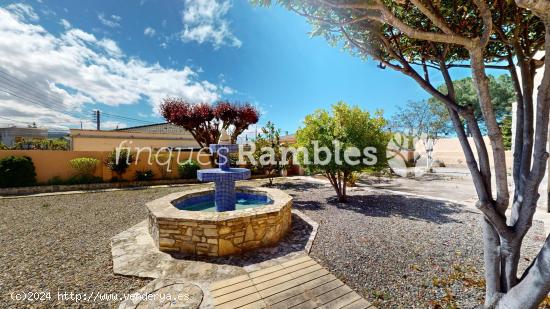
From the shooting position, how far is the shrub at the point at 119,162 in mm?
13070

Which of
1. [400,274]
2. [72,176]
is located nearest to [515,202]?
[400,274]

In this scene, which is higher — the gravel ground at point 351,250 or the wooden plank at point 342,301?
the gravel ground at point 351,250

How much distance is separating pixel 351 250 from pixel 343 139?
4.35m

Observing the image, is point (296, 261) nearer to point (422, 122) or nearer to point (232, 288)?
point (232, 288)

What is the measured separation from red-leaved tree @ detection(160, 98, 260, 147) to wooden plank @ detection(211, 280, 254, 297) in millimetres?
11403

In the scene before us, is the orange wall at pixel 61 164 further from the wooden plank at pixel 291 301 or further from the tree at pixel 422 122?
the tree at pixel 422 122

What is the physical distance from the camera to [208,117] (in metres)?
13.8

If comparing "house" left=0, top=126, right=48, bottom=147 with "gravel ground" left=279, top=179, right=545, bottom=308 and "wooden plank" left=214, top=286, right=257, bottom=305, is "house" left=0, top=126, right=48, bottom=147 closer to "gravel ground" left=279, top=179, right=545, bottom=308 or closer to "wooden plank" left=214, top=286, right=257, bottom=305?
"wooden plank" left=214, top=286, right=257, bottom=305

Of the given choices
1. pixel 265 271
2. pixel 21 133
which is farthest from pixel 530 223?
pixel 21 133

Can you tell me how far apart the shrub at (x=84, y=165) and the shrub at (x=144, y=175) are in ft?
7.36

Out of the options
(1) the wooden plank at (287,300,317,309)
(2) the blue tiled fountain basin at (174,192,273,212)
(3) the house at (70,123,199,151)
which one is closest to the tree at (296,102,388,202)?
(2) the blue tiled fountain basin at (174,192,273,212)

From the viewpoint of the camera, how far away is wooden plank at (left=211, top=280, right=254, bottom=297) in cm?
320

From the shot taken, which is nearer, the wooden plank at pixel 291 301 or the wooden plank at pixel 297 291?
the wooden plank at pixel 291 301

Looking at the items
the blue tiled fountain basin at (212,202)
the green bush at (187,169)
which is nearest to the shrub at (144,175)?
the green bush at (187,169)
